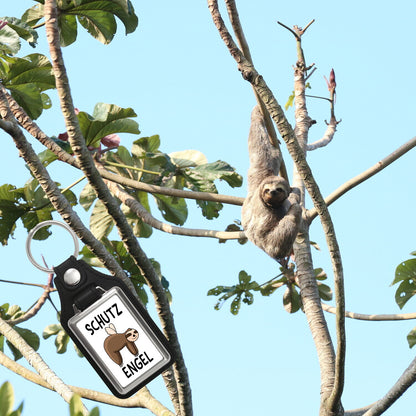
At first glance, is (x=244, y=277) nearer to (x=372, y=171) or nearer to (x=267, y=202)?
(x=267, y=202)

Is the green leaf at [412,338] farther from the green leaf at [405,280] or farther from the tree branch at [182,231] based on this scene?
the tree branch at [182,231]

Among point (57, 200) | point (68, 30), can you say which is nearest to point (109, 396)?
point (57, 200)

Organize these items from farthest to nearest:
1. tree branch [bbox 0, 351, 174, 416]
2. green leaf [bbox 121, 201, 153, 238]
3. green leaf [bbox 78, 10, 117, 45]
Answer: green leaf [bbox 121, 201, 153, 238], green leaf [bbox 78, 10, 117, 45], tree branch [bbox 0, 351, 174, 416]

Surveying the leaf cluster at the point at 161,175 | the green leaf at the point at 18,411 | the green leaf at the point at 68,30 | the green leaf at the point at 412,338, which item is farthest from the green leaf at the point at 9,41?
the green leaf at the point at 412,338

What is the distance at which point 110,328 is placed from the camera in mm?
2426

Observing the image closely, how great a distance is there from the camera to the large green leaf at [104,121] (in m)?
6.29

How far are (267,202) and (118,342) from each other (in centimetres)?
430

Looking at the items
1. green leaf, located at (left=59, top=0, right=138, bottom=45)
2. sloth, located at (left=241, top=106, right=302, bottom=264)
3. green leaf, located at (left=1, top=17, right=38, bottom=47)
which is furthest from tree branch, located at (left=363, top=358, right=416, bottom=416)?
green leaf, located at (left=1, top=17, right=38, bottom=47)

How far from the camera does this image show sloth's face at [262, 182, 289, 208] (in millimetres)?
6438

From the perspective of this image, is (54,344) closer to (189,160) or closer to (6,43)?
(189,160)

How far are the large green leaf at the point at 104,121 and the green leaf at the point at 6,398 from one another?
422 centimetres

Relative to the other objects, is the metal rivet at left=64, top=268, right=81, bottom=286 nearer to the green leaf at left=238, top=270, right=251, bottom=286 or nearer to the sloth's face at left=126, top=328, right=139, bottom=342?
the sloth's face at left=126, top=328, right=139, bottom=342

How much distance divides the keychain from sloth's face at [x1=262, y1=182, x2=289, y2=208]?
4157 millimetres

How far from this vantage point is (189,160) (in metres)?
6.88
